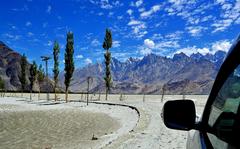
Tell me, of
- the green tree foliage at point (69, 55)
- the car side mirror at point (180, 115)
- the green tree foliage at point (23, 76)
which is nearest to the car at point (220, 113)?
the car side mirror at point (180, 115)

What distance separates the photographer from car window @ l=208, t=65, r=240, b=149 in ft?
6.37

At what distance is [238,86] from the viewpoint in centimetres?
193

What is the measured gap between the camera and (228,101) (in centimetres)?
216

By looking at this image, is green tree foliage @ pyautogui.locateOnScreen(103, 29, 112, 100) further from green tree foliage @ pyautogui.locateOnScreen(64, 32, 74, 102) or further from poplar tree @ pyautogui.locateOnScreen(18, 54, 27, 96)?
poplar tree @ pyautogui.locateOnScreen(18, 54, 27, 96)

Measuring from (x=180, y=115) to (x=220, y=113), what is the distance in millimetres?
249

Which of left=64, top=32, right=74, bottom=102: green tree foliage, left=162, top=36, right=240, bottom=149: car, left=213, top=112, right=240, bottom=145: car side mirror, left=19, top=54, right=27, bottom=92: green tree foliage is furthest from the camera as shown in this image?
left=19, top=54, right=27, bottom=92: green tree foliage

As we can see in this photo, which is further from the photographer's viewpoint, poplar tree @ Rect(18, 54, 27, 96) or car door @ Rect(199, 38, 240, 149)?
poplar tree @ Rect(18, 54, 27, 96)

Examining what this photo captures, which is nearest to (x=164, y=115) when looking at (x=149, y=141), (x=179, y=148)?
(x=179, y=148)

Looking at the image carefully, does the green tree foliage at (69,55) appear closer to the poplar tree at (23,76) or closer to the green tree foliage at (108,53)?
the green tree foliage at (108,53)

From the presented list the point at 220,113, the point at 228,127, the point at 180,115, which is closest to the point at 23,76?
the point at 180,115

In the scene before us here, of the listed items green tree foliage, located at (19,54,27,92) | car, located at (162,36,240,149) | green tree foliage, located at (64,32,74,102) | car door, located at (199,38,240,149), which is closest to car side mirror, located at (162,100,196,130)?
car, located at (162,36,240,149)

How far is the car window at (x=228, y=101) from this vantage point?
1940mm

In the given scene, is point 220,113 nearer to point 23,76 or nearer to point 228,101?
point 228,101

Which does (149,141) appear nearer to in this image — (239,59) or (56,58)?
(239,59)
